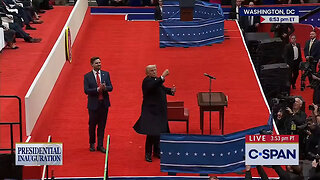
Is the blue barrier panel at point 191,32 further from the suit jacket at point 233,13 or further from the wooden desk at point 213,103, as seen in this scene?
the wooden desk at point 213,103

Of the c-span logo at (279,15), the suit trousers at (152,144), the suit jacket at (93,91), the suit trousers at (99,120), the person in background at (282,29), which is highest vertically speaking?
the c-span logo at (279,15)

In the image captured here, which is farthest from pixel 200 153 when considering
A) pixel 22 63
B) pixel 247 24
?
pixel 247 24

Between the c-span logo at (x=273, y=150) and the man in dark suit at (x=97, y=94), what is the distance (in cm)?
325

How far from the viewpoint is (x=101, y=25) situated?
25.8 metres

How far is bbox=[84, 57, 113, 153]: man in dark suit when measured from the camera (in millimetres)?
14641

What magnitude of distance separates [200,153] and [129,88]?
222 inches

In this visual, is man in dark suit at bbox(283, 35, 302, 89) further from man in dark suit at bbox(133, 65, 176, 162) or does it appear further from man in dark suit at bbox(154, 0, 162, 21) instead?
man in dark suit at bbox(133, 65, 176, 162)

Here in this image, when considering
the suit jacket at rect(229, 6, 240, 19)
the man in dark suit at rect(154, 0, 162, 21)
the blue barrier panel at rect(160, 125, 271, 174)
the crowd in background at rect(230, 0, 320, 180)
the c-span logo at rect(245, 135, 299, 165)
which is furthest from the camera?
the suit jacket at rect(229, 6, 240, 19)

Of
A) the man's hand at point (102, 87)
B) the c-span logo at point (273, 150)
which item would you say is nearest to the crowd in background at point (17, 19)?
the man's hand at point (102, 87)

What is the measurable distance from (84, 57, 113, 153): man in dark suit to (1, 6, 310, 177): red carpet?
0.63m

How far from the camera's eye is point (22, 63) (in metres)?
20.4

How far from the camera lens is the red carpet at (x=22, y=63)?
16.6m

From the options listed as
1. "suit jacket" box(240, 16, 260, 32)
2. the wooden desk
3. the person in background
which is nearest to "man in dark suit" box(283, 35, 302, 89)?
the person in background

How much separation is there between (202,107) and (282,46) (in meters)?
6.70
